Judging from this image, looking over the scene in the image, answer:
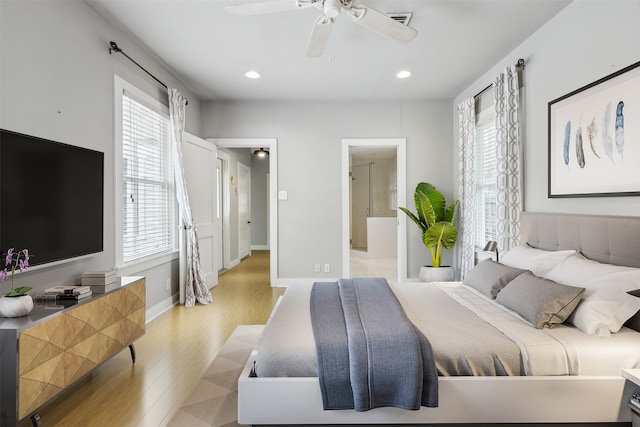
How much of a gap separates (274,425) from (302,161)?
3.88 metres

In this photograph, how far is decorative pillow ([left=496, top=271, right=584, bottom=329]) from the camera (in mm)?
1948

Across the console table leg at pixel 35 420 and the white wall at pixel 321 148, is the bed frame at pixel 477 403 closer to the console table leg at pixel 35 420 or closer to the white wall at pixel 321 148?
the console table leg at pixel 35 420

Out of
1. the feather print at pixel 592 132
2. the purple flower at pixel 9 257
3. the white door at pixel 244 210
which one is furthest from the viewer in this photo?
the white door at pixel 244 210

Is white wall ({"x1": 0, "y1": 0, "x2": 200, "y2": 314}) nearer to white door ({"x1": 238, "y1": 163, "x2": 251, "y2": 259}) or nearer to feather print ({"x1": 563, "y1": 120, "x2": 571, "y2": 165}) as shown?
feather print ({"x1": 563, "y1": 120, "x2": 571, "y2": 165})

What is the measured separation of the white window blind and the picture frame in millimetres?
3607

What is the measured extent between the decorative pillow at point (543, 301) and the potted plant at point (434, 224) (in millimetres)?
2425

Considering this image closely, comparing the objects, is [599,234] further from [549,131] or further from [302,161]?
[302,161]

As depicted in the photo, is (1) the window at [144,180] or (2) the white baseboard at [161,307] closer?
(1) the window at [144,180]

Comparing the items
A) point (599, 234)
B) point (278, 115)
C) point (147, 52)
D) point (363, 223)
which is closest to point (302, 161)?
point (278, 115)

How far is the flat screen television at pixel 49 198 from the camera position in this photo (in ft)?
6.31

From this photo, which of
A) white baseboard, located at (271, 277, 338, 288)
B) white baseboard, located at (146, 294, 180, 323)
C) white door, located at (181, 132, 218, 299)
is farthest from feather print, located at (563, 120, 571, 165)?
white baseboard, located at (146, 294, 180, 323)

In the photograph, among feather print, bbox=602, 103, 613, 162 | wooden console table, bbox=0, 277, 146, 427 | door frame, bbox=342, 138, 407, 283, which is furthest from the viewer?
door frame, bbox=342, 138, 407, 283

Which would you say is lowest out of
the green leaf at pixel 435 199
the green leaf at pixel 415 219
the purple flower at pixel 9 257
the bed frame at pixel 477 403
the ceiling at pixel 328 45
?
the bed frame at pixel 477 403

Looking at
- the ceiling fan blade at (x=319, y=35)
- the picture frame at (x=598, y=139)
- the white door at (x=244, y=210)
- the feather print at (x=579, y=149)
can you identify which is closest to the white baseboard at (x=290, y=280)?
the white door at (x=244, y=210)
